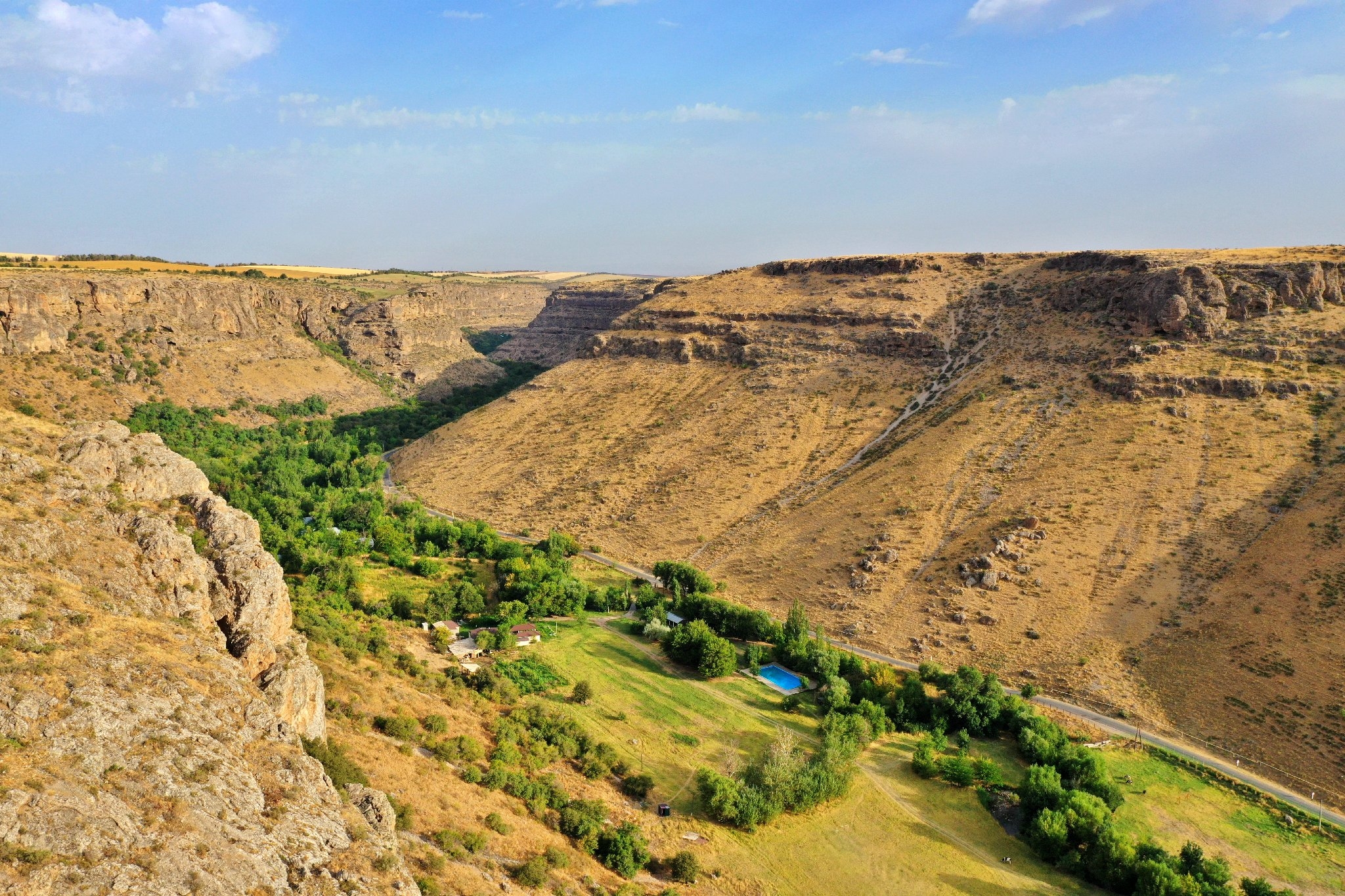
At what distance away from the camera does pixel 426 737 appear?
1250 inches

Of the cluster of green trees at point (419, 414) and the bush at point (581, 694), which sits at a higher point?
the cluster of green trees at point (419, 414)

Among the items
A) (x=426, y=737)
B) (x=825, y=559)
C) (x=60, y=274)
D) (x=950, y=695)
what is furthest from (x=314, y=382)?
(x=950, y=695)

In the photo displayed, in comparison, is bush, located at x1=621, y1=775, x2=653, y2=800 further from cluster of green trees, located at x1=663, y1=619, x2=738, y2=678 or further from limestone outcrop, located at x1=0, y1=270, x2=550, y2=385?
limestone outcrop, located at x1=0, y1=270, x2=550, y2=385

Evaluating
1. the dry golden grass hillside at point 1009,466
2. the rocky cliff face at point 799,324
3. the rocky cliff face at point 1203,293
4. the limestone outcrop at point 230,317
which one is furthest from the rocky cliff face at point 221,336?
the rocky cliff face at point 1203,293

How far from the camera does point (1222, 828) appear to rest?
33.4m

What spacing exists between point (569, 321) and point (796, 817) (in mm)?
135460

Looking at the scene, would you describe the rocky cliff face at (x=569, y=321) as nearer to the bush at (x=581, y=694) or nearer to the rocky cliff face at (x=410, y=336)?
the rocky cliff face at (x=410, y=336)

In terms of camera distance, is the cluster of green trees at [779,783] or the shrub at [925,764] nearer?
the cluster of green trees at [779,783]

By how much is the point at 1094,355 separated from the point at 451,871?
6548cm

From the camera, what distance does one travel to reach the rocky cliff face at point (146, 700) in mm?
14516

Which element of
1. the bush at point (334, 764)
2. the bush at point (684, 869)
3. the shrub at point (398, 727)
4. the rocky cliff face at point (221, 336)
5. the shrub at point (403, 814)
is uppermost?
the rocky cliff face at point (221, 336)

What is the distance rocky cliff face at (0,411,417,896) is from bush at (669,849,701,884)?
41.5 ft

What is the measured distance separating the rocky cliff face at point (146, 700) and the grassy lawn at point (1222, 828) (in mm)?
32400

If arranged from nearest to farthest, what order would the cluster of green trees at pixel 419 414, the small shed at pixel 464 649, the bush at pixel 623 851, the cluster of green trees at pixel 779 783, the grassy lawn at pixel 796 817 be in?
the bush at pixel 623 851 → the grassy lawn at pixel 796 817 → the cluster of green trees at pixel 779 783 → the small shed at pixel 464 649 → the cluster of green trees at pixel 419 414
